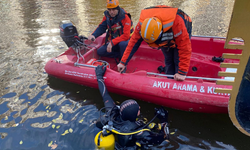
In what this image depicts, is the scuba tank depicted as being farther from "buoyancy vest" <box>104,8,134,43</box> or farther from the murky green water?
"buoyancy vest" <box>104,8,134,43</box>

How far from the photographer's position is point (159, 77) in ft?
12.3

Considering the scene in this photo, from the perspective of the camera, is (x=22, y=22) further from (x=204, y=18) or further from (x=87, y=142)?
(x=204, y=18)

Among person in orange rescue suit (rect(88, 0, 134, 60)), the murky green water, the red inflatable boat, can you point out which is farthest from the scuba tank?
person in orange rescue suit (rect(88, 0, 134, 60))

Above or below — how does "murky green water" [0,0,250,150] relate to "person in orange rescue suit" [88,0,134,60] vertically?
below

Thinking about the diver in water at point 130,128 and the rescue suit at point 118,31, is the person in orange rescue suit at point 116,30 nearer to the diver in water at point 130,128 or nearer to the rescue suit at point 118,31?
the rescue suit at point 118,31

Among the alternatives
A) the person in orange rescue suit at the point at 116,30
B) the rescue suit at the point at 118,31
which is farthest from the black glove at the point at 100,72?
the rescue suit at the point at 118,31

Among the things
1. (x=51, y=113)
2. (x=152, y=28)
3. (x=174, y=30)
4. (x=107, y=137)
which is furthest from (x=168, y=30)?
(x=51, y=113)

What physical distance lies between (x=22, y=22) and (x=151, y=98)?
8.68 metres

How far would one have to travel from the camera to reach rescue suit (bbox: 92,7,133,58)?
174 inches

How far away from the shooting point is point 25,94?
4332 mm

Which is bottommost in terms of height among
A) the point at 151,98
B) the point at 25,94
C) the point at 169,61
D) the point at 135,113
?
the point at 25,94

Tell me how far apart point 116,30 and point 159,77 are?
174cm

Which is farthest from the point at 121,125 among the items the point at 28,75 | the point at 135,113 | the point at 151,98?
the point at 28,75

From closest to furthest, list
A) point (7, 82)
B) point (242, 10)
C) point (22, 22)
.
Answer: point (242, 10) < point (7, 82) < point (22, 22)
